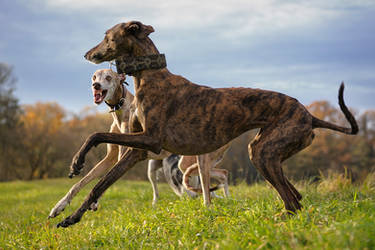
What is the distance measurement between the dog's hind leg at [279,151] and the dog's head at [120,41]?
1.77 metres

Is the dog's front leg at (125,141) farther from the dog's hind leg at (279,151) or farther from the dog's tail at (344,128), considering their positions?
the dog's tail at (344,128)

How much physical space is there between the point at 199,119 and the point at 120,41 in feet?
4.09

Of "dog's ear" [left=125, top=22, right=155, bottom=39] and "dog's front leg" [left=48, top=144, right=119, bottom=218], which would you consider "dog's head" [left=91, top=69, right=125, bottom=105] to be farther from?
"dog's ear" [left=125, top=22, right=155, bottom=39]

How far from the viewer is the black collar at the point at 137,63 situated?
406 cm

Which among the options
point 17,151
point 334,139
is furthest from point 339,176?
point 17,151

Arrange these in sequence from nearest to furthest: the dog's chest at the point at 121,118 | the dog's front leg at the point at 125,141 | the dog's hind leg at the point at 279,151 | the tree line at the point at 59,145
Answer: the dog's front leg at the point at 125,141, the dog's hind leg at the point at 279,151, the dog's chest at the point at 121,118, the tree line at the point at 59,145

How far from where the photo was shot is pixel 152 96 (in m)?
3.97

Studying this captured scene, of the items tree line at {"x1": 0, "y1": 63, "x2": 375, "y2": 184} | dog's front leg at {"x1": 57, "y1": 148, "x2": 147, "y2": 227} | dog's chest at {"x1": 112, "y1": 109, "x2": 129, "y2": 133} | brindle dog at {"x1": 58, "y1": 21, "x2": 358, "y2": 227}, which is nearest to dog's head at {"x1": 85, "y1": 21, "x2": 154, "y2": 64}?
brindle dog at {"x1": 58, "y1": 21, "x2": 358, "y2": 227}

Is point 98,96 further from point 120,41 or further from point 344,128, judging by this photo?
point 344,128

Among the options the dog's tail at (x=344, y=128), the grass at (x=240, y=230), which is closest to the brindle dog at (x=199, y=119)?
the dog's tail at (x=344, y=128)

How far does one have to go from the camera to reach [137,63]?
13.3 ft

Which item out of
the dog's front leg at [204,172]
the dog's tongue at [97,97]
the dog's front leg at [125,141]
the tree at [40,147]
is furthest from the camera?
the tree at [40,147]

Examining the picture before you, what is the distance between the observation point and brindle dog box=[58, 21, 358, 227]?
3.90m

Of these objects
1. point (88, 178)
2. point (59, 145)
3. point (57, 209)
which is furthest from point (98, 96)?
point (59, 145)
